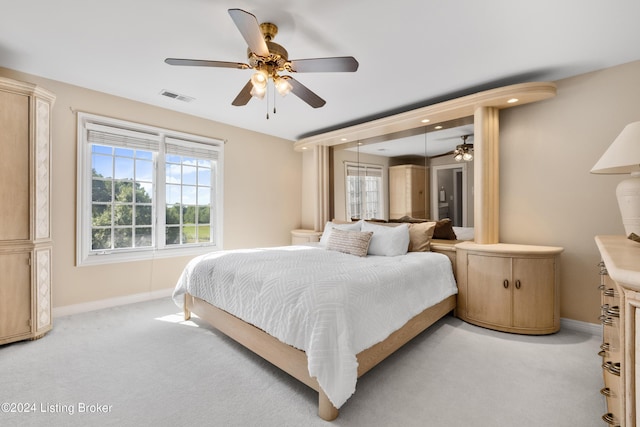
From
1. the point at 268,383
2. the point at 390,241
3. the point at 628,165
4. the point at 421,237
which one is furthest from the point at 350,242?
the point at 628,165

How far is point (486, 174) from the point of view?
10.5 feet

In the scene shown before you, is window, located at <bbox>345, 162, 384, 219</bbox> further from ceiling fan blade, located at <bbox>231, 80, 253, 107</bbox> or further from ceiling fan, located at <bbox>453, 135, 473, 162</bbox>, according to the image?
ceiling fan blade, located at <bbox>231, 80, 253, 107</bbox>

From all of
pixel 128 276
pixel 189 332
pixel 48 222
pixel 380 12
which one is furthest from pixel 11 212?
pixel 380 12

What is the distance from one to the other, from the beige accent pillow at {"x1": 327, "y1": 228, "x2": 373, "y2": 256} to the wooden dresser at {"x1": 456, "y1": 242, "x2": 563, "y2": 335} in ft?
3.56

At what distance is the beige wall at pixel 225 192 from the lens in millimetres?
3165

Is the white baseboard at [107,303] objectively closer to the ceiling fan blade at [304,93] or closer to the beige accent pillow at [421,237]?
the ceiling fan blade at [304,93]

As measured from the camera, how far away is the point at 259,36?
5.80 feet

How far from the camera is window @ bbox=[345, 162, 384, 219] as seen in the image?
4.42 metres

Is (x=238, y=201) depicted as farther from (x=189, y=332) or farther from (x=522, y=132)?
(x=522, y=132)

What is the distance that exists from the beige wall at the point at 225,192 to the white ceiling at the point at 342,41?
32cm

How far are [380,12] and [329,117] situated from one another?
7.49ft

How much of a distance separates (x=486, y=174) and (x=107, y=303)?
15.4 feet

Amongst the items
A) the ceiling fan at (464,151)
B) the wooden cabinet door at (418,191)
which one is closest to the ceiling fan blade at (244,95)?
the wooden cabinet door at (418,191)

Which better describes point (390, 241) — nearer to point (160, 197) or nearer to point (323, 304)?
point (323, 304)
